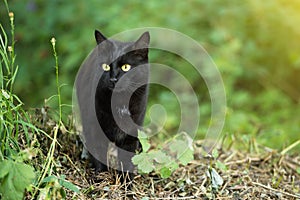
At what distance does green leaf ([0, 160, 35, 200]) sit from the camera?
1.79 metres

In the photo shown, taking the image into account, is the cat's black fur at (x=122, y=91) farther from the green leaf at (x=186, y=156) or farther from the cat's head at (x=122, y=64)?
the green leaf at (x=186, y=156)

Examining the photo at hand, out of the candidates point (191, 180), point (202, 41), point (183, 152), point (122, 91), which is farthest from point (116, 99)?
point (202, 41)

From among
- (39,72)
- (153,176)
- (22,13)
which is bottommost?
(153,176)

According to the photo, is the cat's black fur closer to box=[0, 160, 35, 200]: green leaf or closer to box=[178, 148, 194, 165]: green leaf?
box=[178, 148, 194, 165]: green leaf

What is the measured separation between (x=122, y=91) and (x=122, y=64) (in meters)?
0.14

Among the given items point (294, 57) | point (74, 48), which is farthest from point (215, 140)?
point (74, 48)

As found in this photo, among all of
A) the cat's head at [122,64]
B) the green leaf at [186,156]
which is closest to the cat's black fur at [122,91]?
the cat's head at [122,64]

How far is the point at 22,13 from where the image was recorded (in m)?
5.41

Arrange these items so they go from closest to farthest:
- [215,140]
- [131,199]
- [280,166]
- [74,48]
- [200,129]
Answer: [131,199]
[280,166]
[215,140]
[200,129]
[74,48]

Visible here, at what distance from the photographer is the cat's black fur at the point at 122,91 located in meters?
2.43

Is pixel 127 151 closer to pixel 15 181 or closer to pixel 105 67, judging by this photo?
pixel 105 67

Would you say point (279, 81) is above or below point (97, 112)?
above

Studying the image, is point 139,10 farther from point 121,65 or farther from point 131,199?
point 131,199

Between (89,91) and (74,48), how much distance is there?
8.24 ft
